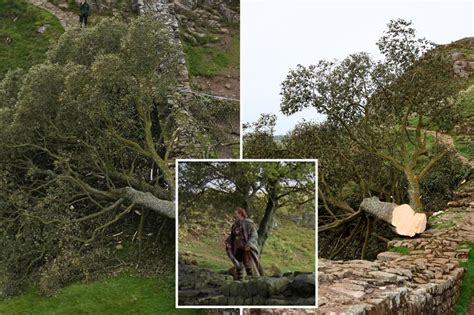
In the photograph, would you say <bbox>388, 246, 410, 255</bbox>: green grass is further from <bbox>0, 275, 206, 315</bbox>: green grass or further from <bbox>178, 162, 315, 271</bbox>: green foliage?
<bbox>178, 162, 315, 271</bbox>: green foliage

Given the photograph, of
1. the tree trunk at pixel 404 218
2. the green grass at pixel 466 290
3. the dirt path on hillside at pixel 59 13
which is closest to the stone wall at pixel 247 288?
the green grass at pixel 466 290

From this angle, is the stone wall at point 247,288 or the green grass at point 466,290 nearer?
the stone wall at point 247,288

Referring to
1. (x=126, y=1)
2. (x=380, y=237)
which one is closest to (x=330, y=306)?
(x=380, y=237)

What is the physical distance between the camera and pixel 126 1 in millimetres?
11586

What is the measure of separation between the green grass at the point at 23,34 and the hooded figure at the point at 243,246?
7789 mm

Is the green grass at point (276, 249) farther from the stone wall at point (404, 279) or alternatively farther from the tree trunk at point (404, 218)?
the tree trunk at point (404, 218)

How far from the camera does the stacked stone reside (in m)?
5.43

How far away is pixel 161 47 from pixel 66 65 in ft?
5.15

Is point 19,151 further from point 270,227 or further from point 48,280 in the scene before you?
point 270,227

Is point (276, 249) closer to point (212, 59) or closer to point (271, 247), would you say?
point (271, 247)

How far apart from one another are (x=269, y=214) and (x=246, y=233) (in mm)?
248

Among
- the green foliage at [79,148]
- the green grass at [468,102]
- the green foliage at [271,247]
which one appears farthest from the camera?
the green grass at [468,102]

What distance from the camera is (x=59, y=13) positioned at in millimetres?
11422

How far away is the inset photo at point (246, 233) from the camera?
4344 mm
